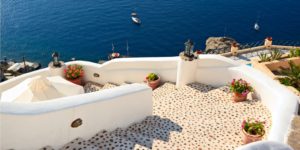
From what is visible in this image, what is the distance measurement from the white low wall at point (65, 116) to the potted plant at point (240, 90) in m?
3.84

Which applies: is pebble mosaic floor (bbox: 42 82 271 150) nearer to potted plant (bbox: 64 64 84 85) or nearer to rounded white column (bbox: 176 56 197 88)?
rounded white column (bbox: 176 56 197 88)

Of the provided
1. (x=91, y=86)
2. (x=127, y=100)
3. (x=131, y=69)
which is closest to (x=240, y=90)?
(x=127, y=100)

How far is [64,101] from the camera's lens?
1017 centimetres

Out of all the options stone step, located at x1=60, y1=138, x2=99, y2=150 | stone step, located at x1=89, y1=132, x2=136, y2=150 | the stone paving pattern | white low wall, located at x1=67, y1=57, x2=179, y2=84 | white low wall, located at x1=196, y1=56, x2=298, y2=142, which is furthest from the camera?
white low wall, located at x1=67, y1=57, x2=179, y2=84

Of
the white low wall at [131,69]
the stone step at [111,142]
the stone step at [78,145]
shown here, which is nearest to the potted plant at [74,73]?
the white low wall at [131,69]

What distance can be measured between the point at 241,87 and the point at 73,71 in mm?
8272

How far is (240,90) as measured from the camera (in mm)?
13766

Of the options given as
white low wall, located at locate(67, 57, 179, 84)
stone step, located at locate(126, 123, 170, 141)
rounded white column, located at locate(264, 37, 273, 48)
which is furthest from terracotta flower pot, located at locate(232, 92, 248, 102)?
rounded white column, located at locate(264, 37, 273, 48)

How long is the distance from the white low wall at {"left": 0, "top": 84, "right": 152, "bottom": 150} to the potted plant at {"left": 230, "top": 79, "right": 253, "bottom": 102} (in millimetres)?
3844

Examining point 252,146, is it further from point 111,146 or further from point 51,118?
point 51,118

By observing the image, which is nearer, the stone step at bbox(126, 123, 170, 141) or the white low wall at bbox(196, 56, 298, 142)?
the white low wall at bbox(196, 56, 298, 142)

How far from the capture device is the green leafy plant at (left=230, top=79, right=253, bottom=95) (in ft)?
45.1

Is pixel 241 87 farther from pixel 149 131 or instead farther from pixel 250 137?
pixel 149 131

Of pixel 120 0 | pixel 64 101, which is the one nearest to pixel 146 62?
pixel 64 101
